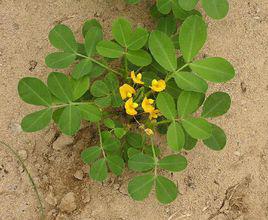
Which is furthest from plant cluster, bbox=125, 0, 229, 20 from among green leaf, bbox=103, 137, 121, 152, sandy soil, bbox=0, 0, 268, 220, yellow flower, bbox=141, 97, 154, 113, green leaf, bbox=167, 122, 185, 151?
green leaf, bbox=103, 137, 121, 152

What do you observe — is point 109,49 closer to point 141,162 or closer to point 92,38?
point 92,38

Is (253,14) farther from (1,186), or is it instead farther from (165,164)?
(1,186)

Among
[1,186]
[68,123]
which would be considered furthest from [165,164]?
[1,186]

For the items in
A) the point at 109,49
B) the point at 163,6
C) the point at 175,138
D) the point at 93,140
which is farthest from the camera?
the point at 93,140

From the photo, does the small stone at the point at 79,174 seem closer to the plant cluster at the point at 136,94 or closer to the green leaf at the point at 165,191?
the plant cluster at the point at 136,94

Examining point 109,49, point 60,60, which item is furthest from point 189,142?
point 60,60

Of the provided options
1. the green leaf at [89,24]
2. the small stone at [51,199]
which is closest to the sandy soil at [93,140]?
the small stone at [51,199]
